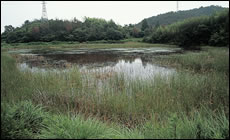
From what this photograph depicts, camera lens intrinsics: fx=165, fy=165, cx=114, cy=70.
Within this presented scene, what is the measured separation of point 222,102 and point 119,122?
225 centimetres

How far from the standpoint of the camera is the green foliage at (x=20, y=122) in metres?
2.03

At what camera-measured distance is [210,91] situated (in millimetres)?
3848

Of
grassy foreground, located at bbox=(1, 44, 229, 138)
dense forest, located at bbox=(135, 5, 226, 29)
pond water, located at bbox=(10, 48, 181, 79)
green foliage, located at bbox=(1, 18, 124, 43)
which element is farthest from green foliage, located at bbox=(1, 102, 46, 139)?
green foliage, located at bbox=(1, 18, 124, 43)

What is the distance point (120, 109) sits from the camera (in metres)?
4.31

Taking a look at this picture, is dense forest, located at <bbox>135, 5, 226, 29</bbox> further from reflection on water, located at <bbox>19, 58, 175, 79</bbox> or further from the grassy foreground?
the grassy foreground

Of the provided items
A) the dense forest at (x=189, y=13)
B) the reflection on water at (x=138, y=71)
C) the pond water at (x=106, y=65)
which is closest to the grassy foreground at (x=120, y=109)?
the reflection on water at (x=138, y=71)

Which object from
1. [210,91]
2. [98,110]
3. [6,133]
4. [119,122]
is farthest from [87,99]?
[210,91]

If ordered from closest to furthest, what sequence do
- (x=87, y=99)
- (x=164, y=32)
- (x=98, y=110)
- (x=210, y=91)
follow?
1. (x=210, y=91)
2. (x=98, y=110)
3. (x=87, y=99)
4. (x=164, y=32)

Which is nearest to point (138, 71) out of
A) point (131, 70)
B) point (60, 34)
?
point (131, 70)

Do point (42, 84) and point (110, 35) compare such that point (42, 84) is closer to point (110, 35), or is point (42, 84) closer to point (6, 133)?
point (6, 133)

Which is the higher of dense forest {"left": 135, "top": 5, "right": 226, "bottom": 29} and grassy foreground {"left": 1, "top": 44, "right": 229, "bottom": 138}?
dense forest {"left": 135, "top": 5, "right": 226, "bottom": 29}

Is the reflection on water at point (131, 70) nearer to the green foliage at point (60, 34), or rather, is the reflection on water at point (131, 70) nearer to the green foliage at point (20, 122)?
the green foliage at point (20, 122)

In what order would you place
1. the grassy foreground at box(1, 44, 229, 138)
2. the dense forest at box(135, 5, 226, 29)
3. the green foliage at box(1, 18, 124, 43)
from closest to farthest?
the grassy foreground at box(1, 44, 229, 138)
the dense forest at box(135, 5, 226, 29)
the green foliage at box(1, 18, 124, 43)

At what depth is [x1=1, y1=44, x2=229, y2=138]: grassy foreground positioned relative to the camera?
2.24 metres
